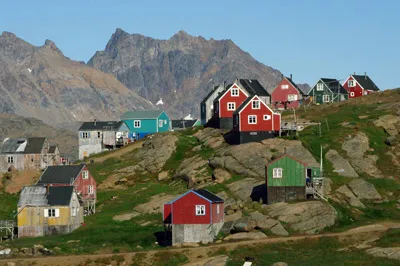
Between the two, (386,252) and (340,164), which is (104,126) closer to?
(340,164)

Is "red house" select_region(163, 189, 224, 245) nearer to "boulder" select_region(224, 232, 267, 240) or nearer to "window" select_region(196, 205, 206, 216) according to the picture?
"window" select_region(196, 205, 206, 216)

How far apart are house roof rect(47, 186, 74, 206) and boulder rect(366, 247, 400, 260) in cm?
3645

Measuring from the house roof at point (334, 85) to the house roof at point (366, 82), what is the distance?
213 inches

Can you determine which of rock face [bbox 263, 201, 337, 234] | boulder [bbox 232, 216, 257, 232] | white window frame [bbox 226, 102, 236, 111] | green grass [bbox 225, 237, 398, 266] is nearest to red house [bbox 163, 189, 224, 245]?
boulder [bbox 232, 216, 257, 232]

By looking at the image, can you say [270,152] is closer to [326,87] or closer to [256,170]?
[256,170]

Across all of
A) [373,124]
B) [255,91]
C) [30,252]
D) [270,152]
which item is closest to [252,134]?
[270,152]

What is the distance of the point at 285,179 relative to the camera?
98625 mm

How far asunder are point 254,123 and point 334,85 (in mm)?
48407

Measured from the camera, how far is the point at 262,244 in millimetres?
86438

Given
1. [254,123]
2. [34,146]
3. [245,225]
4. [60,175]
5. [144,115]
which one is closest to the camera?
[245,225]

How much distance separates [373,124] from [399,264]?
4305 centimetres

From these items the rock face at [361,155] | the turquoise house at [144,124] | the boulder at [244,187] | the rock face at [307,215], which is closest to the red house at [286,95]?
the turquoise house at [144,124]

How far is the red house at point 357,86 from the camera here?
166000mm

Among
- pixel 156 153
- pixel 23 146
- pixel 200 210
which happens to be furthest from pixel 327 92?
pixel 200 210
